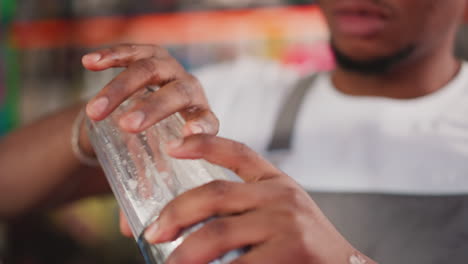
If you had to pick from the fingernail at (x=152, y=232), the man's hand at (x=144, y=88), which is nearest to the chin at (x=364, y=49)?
the man's hand at (x=144, y=88)

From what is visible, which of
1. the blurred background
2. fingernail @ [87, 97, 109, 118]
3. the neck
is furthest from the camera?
the blurred background

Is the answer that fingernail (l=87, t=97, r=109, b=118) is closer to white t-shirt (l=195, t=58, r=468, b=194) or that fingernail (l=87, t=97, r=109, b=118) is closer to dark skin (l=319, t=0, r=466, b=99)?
white t-shirt (l=195, t=58, r=468, b=194)

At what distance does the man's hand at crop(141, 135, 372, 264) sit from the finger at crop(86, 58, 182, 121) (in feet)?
0.34

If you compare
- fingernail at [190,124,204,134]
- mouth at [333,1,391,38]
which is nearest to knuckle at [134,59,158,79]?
fingernail at [190,124,204,134]

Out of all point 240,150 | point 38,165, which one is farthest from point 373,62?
point 38,165

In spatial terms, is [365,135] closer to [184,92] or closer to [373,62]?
[373,62]

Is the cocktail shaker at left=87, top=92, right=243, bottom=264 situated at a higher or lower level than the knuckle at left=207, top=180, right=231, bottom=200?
lower

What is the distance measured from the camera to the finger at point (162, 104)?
14.8 inches

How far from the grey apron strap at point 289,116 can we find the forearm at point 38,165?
0.45 m

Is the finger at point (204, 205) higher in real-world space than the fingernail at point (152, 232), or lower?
higher

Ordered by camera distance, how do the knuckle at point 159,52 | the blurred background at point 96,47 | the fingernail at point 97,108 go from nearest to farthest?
→ the fingernail at point 97,108
the knuckle at point 159,52
the blurred background at point 96,47

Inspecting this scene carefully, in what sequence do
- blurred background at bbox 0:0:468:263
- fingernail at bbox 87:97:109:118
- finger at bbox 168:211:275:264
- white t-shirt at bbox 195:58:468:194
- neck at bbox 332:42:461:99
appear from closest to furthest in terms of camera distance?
finger at bbox 168:211:275:264, fingernail at bbox 87:97:109:118, white t-shirt at bbox 195:58:468:194, neck at bbox 332:42:461:99, blurred background at bbox 0:0:468:263

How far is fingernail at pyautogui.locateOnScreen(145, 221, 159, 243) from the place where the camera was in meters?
0.31

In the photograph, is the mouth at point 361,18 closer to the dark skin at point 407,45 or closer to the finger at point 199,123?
the dark skin at point 407,45
